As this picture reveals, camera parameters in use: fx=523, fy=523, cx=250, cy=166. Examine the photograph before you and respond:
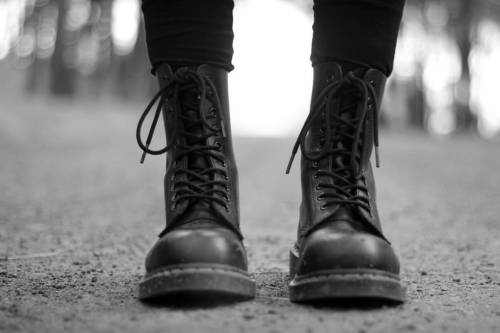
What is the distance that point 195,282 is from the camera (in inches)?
46.6

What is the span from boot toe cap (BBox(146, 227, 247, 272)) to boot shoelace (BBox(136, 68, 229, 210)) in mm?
113

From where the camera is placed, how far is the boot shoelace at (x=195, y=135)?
1.38 m

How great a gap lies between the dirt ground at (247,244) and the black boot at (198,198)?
0.06 meters

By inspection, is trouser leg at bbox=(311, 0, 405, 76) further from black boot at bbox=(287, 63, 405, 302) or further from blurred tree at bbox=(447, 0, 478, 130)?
blurred tree at bbox=(447, 0, 478, 130)

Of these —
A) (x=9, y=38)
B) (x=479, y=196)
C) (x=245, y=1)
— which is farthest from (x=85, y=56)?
(x=479, y=196)

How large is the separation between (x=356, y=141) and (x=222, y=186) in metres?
0.38

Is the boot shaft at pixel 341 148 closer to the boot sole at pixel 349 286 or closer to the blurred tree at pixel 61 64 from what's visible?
the boot sole at pixel 349 286

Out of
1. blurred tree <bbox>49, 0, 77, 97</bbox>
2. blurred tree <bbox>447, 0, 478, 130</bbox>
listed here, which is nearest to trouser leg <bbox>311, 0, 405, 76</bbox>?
blurred tree <bbox>49, 0, 77, 97</bbox>

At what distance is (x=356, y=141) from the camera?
→ 4.50 feet

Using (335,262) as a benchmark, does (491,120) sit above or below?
above

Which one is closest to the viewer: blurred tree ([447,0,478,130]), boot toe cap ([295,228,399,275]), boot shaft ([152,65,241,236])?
boot toe cap ([295,228,399,275])

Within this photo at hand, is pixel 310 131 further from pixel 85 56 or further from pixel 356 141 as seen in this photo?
pixel 85 56

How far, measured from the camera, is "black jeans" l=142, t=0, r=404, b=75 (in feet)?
4.57

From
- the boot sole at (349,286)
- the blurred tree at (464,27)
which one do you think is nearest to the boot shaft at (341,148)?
the boot sole at (349,286)
